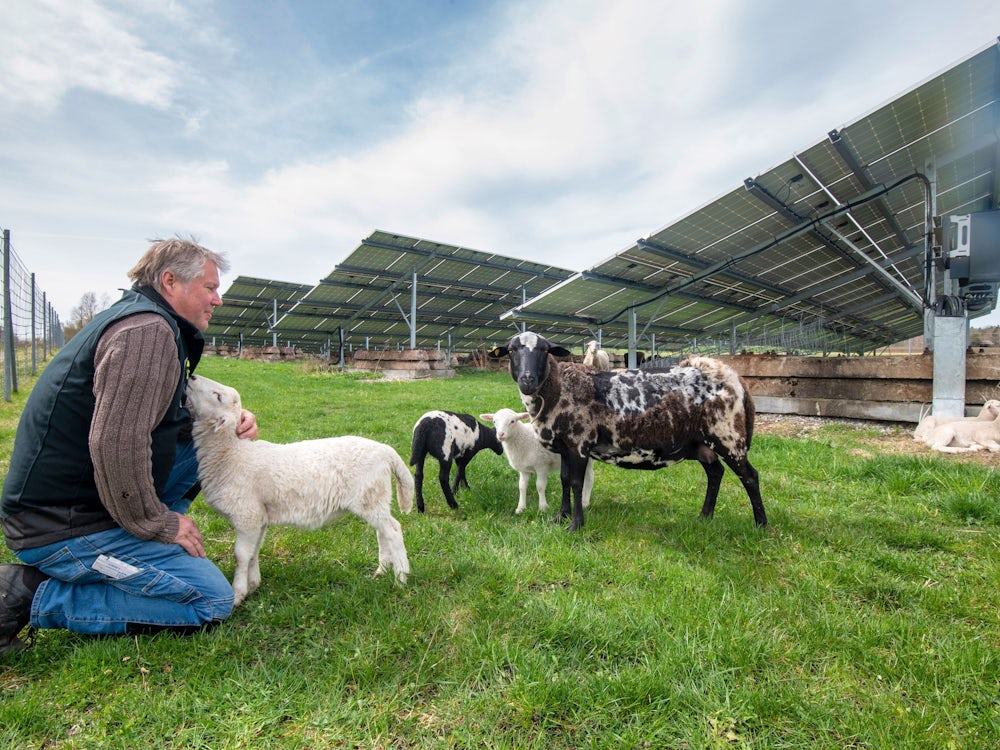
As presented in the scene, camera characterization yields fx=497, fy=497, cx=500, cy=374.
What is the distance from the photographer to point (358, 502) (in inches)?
122

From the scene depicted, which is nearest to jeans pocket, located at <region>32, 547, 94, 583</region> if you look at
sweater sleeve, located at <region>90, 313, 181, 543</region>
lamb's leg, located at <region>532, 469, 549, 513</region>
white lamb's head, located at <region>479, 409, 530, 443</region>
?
sweater sleeve, located at <region>90, 313, 181, 543</region>

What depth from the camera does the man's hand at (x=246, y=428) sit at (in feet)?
10.1

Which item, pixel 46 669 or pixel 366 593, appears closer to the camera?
pixel 46 669

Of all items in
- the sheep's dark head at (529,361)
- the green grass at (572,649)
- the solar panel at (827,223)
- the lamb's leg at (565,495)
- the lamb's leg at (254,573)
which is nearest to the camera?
the green grass at (572,649)

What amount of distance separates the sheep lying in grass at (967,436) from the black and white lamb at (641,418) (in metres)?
4.13

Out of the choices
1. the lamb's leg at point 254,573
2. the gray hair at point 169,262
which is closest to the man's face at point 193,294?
the gray hair at point 169,262

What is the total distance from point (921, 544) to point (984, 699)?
200 cm

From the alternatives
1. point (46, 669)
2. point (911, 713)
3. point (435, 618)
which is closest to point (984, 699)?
point (911, 713)

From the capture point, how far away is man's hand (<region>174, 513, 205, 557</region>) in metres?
2.51

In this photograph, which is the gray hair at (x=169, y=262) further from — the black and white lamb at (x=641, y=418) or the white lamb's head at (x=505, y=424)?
A: the white lamb's head at (x=505, y=424)

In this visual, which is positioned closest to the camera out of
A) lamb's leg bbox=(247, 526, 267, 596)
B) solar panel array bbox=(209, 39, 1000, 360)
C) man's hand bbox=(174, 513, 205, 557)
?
man's hand bbox=(174, 513, 205, 557)

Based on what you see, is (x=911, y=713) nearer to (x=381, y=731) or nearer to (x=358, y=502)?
(x=381, y=731)

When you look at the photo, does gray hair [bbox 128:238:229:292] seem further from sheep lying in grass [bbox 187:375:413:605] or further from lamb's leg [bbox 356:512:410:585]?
lamb's leg [bbox 356:512:410:585]

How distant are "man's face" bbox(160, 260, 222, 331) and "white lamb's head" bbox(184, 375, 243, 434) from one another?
0.34 meters
